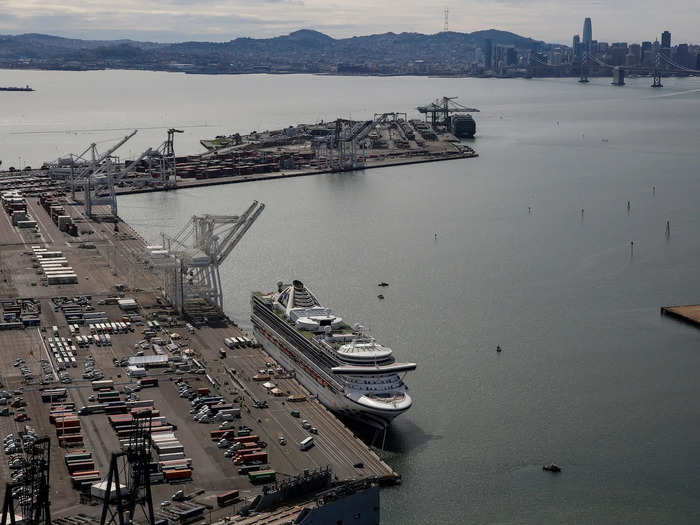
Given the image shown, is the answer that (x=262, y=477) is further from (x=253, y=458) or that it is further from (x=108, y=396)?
(x=108, y=396)

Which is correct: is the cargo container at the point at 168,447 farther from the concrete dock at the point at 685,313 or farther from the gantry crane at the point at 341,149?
the gantry crane at the point at 341,149

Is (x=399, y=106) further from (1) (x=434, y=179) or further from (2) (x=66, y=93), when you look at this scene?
(1) (x=434, y=179)

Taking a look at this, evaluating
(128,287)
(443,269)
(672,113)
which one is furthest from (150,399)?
(672,113)

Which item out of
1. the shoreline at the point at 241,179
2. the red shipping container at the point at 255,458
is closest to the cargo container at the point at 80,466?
the red shipping container at the point at 255,458

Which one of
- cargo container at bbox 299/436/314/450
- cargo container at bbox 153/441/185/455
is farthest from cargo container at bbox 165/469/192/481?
cargo container at bbox 299/436/314/450

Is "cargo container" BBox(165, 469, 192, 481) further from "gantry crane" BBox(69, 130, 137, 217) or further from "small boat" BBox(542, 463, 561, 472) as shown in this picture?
"gantry crane" BBox(69, 130, 137, 217)
